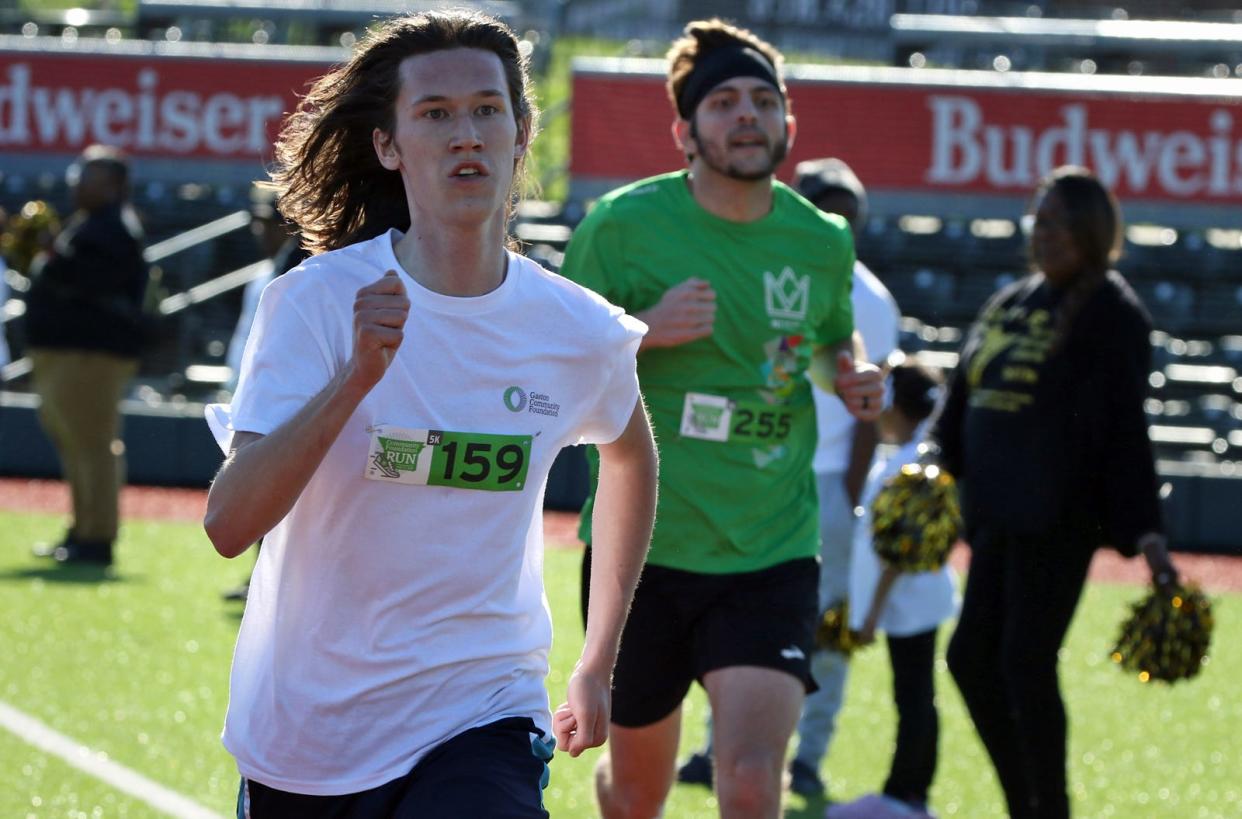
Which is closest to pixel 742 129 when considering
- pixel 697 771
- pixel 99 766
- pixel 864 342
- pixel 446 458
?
pixel 864 342

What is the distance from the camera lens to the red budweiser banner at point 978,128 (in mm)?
20672

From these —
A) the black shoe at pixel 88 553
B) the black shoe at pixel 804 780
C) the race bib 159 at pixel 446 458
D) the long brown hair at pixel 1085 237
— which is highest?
Result: the long brown hair at pixel 1085 237

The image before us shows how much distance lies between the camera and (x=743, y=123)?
5328 millimetres

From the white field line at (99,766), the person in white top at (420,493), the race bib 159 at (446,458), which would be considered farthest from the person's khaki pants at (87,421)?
the race bib 159 at (446,458)

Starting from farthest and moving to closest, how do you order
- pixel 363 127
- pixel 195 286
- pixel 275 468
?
pixel 195 286
pixel 363 127
pixel 275 468

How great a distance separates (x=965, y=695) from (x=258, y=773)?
9.88 ft

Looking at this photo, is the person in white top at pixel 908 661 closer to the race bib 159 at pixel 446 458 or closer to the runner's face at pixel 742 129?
the runner's face at pixel 742 129

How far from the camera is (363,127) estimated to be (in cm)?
381

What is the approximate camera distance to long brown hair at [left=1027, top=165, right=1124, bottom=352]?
19.2 feet

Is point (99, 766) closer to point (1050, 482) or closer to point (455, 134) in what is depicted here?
point (1050, 482)

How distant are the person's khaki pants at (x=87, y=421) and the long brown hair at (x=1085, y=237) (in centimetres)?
740

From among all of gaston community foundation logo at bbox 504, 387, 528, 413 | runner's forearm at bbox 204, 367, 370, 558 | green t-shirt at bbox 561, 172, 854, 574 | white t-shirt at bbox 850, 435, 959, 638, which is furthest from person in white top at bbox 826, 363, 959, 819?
runner's forearm at bbox 204, 367, 370, 558

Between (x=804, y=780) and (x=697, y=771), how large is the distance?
1.32 ft

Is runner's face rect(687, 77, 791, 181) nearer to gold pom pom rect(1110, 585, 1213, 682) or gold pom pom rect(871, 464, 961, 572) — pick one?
gold pom pom rect(871, 464, 961, 572)
